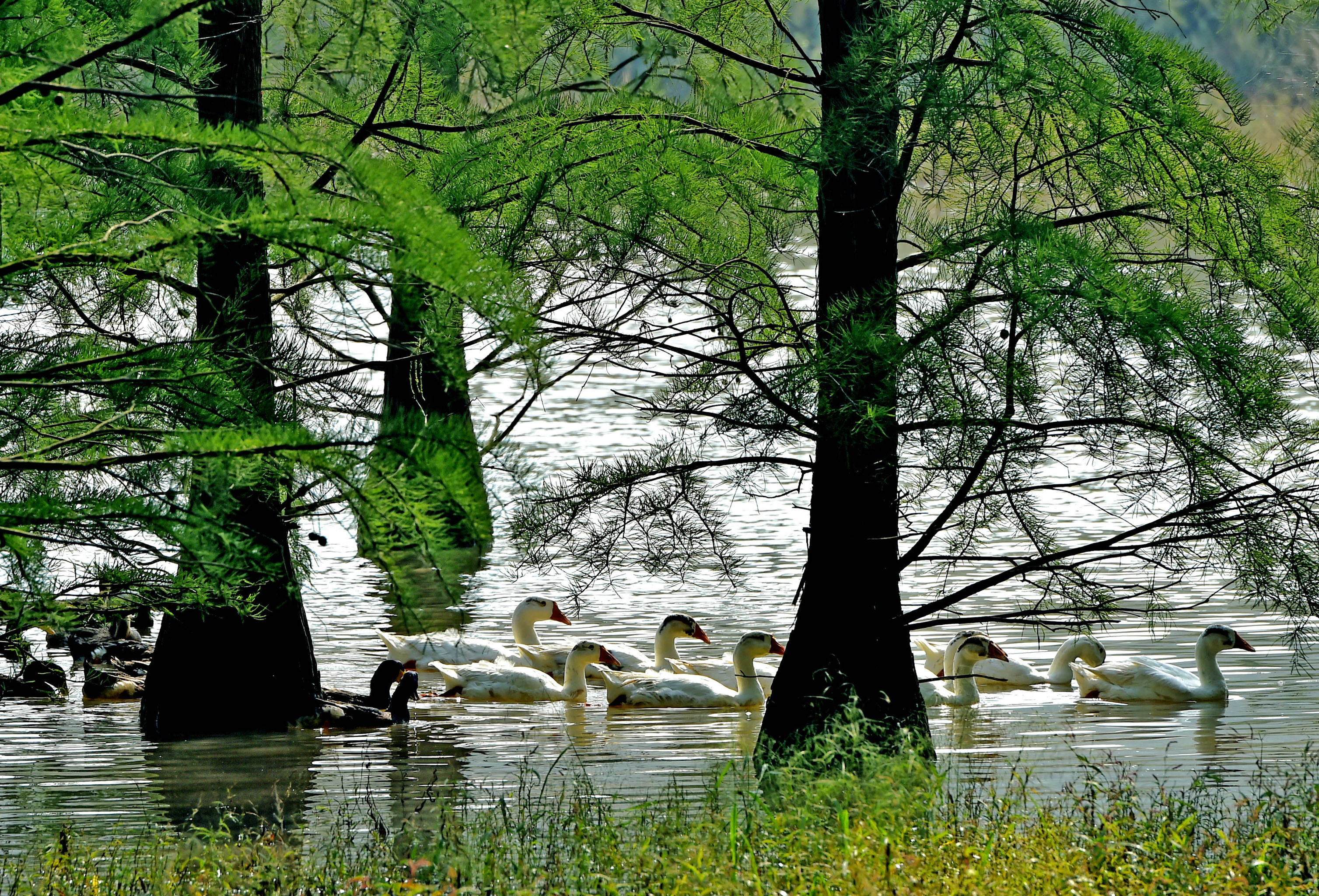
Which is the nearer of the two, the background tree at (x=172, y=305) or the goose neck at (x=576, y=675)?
the background tree at (x=172, y=305)

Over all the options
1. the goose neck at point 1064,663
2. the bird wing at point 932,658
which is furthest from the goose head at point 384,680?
the goose neck at point 1064,663

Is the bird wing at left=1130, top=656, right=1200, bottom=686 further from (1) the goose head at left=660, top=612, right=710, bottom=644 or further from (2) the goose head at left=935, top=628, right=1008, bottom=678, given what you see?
(1) the goose head at left=660, top=612, right=710, bottom=644

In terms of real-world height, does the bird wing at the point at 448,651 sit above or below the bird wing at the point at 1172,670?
above

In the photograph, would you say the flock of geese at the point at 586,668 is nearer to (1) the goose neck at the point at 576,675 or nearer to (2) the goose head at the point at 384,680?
(1) the goose neck at the point at 576,675

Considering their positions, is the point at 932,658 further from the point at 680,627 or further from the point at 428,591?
the point at 428,591

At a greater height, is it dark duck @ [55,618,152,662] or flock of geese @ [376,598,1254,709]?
dark duck @ [55,618,152,662]

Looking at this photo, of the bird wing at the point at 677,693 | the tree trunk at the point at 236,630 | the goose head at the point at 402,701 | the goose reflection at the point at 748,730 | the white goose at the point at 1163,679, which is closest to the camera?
the tree trunk at the point at 236,630

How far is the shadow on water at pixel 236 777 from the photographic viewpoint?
7.70 meters

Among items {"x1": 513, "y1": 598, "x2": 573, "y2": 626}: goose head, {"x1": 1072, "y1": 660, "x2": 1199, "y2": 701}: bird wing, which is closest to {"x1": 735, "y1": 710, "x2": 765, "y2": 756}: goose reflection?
{"x1": 1072, "y1": 660, "x2": 1199, "y2": 701}: bird wing

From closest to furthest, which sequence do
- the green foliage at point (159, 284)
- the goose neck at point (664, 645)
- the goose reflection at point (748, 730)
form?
the green foliage at point (159, 284)
the goose reflection at point (748, 730)
the goose neck at point (664, 645)

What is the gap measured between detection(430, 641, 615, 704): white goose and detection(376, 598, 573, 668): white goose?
47cm

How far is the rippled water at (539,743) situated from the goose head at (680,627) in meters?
0.52

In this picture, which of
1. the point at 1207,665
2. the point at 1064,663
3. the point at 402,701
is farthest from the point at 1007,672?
the point at 402,701

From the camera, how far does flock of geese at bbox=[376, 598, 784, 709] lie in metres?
11.8
